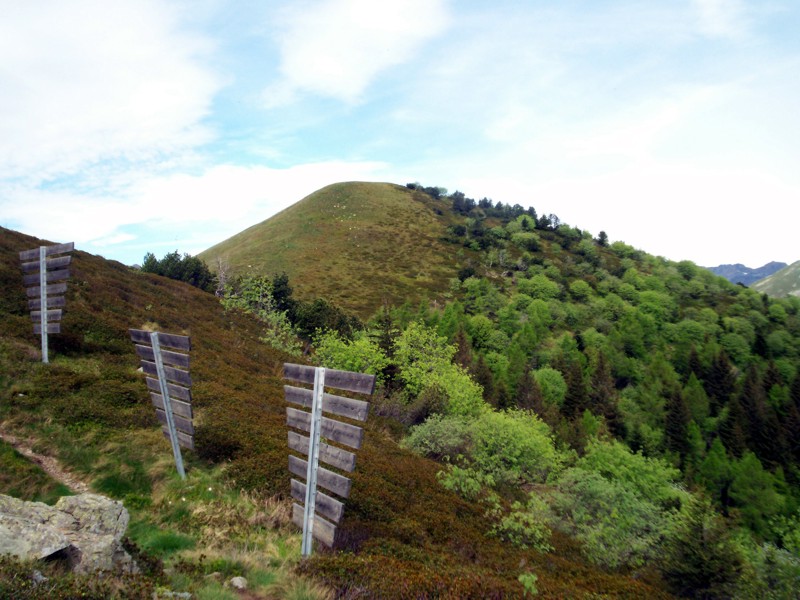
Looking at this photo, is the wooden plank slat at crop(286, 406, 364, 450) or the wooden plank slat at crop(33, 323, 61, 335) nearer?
the wooden plank slat at crop(286, 406, 364, 450)

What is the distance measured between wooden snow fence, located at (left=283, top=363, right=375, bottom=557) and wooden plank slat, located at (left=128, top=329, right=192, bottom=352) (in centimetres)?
272

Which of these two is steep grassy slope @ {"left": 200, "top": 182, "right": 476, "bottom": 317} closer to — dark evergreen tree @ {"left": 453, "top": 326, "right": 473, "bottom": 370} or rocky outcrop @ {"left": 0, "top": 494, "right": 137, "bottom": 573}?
dark evergreen tree @ {"left": 453, "top": 326, "right": 473, "bottom": 370}

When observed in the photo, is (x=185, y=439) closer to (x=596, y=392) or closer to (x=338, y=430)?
(x=338, y=430)

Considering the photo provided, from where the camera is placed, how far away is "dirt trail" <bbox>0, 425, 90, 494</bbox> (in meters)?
8.06

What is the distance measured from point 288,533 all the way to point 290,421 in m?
2.56

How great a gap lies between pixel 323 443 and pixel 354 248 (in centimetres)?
12595

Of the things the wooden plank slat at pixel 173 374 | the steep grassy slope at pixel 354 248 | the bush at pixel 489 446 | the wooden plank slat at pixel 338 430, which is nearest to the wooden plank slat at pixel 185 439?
the wooden plank slat at pixel 173 374

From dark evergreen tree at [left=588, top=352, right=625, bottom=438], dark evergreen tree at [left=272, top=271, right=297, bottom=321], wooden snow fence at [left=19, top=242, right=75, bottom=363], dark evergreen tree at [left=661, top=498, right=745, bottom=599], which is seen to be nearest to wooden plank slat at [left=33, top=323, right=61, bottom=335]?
wooden snow fence at [left=19, top=242, right=75, bottom=363]

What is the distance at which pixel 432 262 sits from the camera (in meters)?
131

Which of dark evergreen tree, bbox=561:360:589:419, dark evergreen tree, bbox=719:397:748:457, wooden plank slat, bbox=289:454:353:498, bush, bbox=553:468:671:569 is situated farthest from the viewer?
dark evergreen tree, bbox=561:360:589:419

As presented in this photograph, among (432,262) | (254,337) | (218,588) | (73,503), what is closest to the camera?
(218,588)

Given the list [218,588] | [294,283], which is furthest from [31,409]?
[294,283]

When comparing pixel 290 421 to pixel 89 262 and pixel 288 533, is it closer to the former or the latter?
pixel 288 533

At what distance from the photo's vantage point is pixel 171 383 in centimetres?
901
